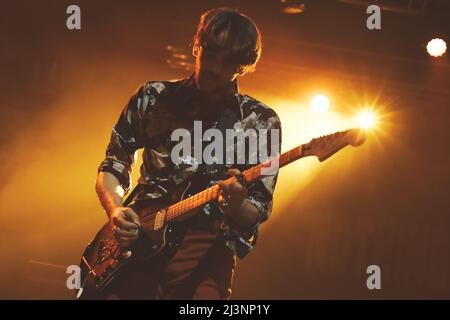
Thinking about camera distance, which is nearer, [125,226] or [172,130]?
[125,226]

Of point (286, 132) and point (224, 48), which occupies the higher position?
point (286, 132)

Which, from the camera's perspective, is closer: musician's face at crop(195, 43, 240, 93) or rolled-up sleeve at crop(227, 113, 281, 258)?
rolled-up sleeve at crop(227, 113, 281, 258)

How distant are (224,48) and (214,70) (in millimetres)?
105

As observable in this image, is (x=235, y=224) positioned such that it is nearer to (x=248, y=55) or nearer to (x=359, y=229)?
(x=248, y=55)

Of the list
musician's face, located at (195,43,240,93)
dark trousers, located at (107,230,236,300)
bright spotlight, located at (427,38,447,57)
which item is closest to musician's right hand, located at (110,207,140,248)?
dark trousers, located at (107,230,236,300)

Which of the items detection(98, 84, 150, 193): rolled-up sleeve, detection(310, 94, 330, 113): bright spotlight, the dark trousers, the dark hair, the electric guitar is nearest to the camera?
the dark trousers

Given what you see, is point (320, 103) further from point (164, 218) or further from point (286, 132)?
point (164, 218)

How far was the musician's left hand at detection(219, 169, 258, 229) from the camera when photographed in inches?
89.1

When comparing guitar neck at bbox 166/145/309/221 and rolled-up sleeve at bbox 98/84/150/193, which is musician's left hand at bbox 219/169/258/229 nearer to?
guitar neck at bbox 166/145/309/221

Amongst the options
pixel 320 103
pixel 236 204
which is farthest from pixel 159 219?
pixel 320 103

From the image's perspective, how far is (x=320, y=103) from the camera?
19.3 feet

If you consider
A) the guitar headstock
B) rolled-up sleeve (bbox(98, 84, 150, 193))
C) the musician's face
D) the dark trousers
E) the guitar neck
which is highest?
the musician's face

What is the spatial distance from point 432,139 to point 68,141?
12.2 ft

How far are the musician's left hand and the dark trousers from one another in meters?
0.12
